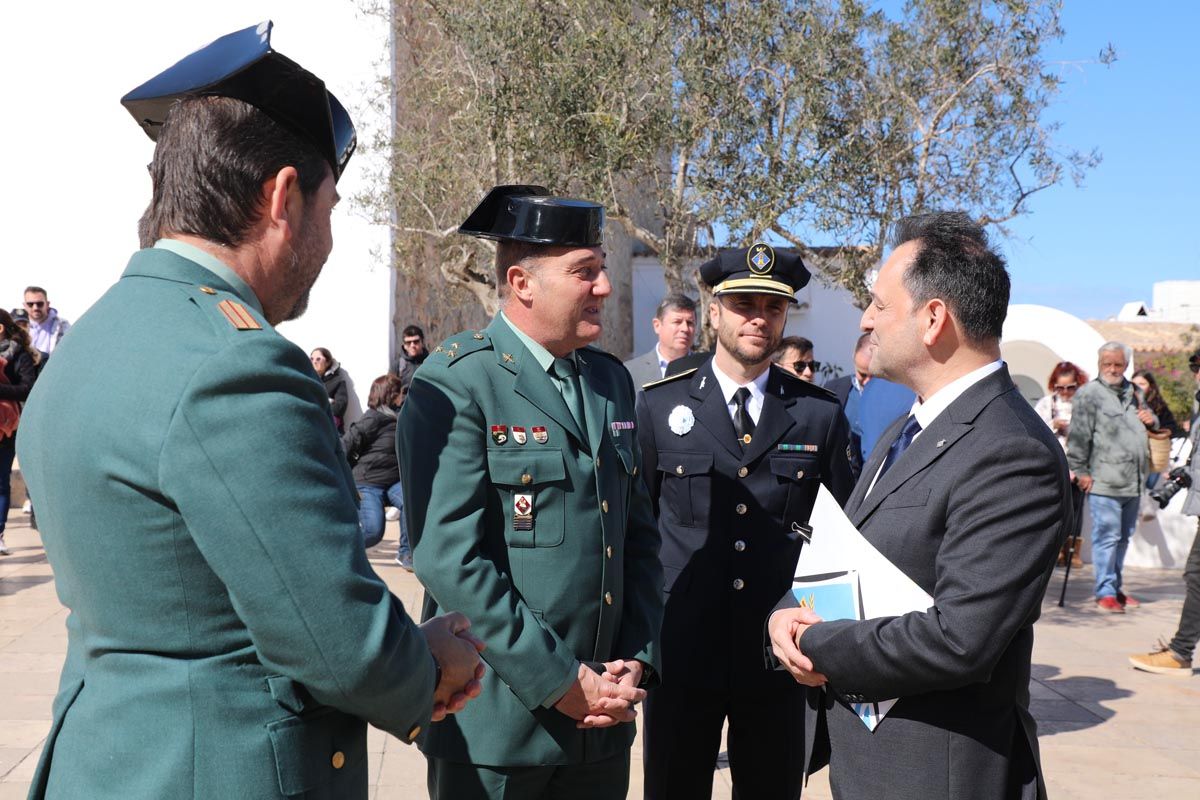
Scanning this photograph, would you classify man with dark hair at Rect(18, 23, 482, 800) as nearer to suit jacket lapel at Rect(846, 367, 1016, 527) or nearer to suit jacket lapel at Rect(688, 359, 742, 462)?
suit jacket lapel at Rect(846, 367, 1016, 527)

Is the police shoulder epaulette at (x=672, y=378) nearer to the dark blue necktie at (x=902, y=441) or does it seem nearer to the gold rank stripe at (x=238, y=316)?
the dark blue necktie at (x=902, y=441)

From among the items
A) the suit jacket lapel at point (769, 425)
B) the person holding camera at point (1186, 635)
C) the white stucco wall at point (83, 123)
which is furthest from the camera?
the white stucco wall at point (83, 123)

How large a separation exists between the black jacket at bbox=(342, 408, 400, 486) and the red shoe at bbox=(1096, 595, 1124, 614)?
19.1 ft

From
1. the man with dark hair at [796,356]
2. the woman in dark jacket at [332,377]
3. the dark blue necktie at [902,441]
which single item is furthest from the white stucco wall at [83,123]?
the dark blue necktie at [902,441]

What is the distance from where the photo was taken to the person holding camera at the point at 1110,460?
876 centimetres

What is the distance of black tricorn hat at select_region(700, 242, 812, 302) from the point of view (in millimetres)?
3777

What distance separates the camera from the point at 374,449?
8.94 m

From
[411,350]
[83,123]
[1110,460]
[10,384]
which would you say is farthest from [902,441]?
[83,123]

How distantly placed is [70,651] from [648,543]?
1598mm

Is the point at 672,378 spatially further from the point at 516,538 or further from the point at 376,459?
the point at 376,459

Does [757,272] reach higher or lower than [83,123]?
lower

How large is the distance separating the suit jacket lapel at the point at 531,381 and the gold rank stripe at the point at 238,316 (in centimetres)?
120

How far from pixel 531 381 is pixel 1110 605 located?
7.68 m

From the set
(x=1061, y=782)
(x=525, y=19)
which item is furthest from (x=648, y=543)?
(x=525, y=19)
